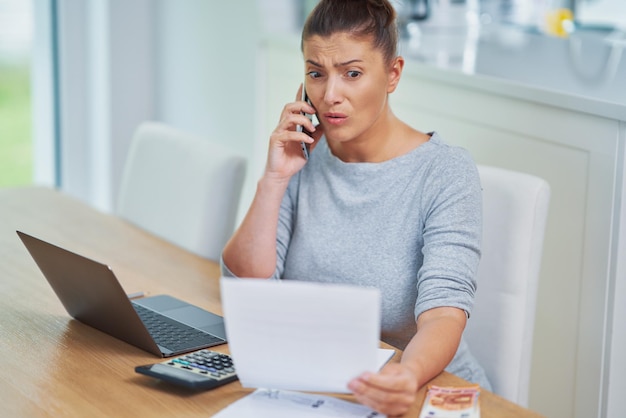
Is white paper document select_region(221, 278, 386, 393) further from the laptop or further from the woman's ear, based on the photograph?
the woman's ear

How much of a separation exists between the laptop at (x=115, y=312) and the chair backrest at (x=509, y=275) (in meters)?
0.49

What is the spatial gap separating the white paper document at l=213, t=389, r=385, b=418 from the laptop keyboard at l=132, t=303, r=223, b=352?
21 cm

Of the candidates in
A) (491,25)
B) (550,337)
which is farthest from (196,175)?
(491,25)

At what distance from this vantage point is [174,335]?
145 centimetres

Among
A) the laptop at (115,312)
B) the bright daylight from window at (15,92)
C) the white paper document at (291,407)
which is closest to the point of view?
the white paper document at (291,407)

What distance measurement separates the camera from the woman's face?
1564 millimetres

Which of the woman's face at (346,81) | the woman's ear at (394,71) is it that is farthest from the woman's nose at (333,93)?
the woman's ear at (394,71)

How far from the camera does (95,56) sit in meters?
3.63

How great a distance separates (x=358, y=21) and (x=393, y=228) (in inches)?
14.1

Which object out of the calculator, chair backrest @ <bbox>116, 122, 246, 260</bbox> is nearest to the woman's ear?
chair backrest @ <bbox>116, 122, 246, 260</bbox>

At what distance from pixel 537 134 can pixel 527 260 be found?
50cm

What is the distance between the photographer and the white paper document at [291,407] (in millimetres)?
1174

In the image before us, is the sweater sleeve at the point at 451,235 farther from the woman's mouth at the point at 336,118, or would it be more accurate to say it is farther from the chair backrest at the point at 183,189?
the chair backrest at the point at 183,189

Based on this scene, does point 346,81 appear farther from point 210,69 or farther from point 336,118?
point 210,69
